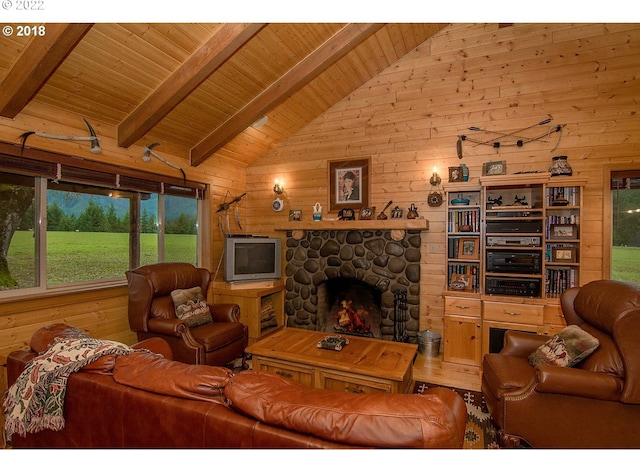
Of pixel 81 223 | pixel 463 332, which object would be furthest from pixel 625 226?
pixel 81 223

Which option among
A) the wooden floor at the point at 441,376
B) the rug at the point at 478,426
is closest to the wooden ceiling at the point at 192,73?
the wooden floor at the point at 441,376

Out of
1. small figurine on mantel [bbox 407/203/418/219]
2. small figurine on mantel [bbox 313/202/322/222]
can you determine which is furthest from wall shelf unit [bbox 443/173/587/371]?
small figurine on mantel [bbox 313/202/322/222]

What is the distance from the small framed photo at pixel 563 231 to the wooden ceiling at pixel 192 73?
2.73 meters

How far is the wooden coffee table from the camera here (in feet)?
7.47

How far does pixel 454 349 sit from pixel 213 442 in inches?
119

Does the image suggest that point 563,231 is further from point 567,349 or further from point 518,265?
point 567,349

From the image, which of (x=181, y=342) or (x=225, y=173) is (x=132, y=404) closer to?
(x=181, y=342)

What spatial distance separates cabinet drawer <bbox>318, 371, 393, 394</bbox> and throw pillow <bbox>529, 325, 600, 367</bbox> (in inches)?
42.9

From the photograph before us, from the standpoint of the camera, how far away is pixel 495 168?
3588 mm

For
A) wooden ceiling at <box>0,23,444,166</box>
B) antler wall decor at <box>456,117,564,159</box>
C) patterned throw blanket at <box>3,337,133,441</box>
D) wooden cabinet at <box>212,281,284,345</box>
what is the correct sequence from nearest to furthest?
patterned throw blanket at <box>3,337,133,441</box>, wooden ceiling at <box>0,23,444,166</box>, antler wall decor at <box>456,117,564,159</box>, wooden cabinet at <box>212,281,284,345</box>

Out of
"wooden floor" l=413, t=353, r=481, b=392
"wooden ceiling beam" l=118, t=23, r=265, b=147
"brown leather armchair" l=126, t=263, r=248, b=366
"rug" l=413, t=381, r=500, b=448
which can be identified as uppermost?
"wooden ceiling beam" l=118, t=23, r=265, b=147

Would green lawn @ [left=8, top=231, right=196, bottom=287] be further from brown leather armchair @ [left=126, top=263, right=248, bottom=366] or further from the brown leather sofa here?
the brown leather sofa

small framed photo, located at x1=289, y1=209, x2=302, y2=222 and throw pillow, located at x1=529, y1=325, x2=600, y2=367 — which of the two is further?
small framed photo, located at x1=289, y1=209, x2=302, y2=222

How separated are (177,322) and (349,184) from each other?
2698mm
